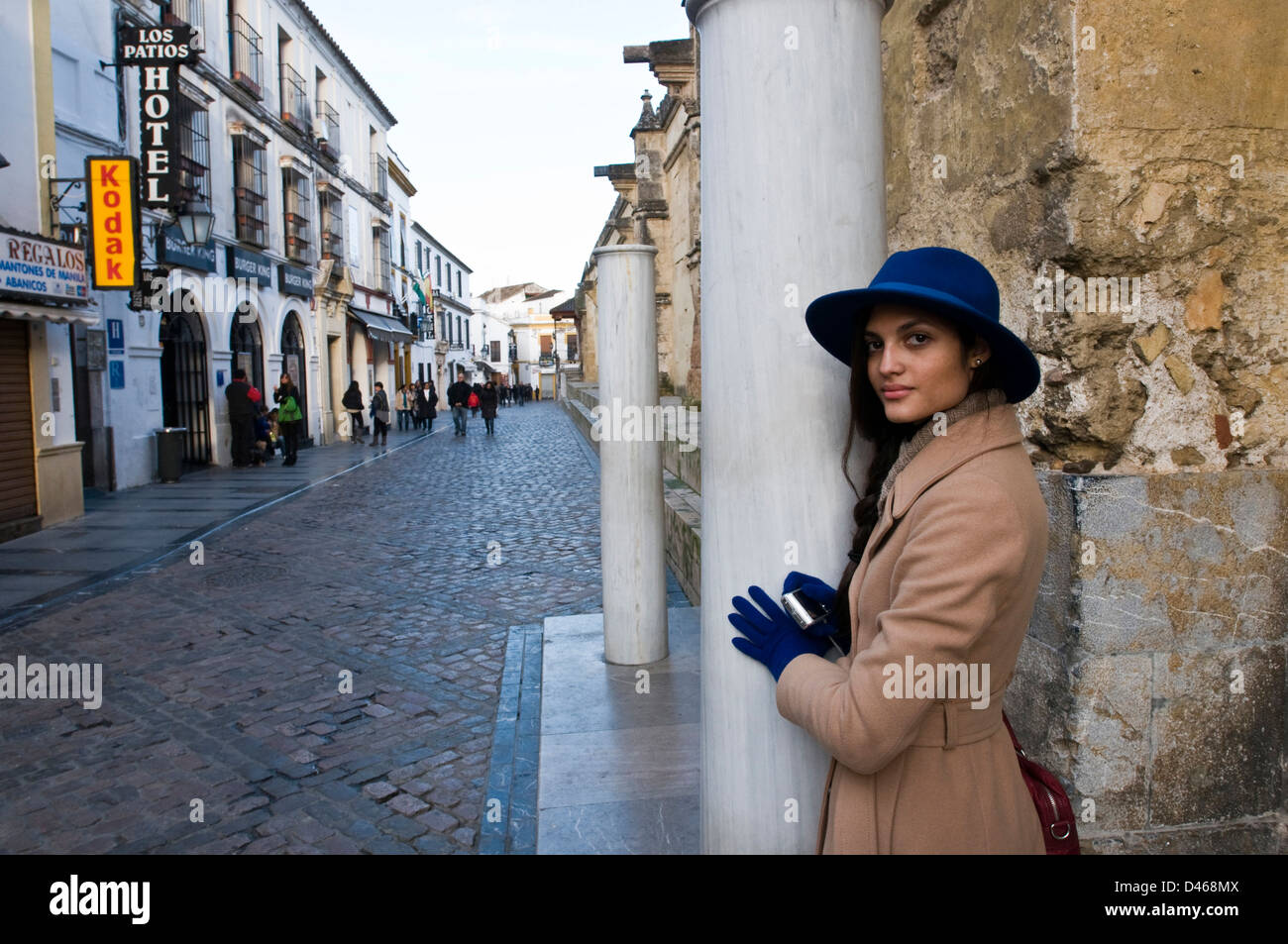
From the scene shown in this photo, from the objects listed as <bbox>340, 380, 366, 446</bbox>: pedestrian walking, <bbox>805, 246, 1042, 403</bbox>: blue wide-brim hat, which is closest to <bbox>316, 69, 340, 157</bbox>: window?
<bbox>340, 380, 366, 446</bbox>: pedestrian walking

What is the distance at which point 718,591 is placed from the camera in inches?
66.4

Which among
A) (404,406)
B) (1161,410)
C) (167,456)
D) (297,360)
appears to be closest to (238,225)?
(297,360)

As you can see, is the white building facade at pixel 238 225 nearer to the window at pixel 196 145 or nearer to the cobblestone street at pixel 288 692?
the window at pixel 196 145

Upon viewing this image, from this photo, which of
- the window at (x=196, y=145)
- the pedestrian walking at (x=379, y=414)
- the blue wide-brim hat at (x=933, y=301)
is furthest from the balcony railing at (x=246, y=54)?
the blue wide-brim hat at (x=933, y=301)

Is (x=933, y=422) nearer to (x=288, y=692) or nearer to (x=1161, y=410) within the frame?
(x=1161, y=410)

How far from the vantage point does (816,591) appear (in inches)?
61.8

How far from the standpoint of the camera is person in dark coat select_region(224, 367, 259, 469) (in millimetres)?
16734

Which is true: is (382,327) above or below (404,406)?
above

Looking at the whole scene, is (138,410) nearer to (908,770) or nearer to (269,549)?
(269,549)

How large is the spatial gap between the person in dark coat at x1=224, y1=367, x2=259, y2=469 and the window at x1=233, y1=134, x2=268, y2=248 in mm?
3547

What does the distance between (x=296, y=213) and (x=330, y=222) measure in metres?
2.93

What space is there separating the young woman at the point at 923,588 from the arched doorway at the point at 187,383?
16.8 metres

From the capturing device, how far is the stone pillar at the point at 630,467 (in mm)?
4832

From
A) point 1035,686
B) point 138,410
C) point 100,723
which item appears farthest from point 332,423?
point 1035,686
